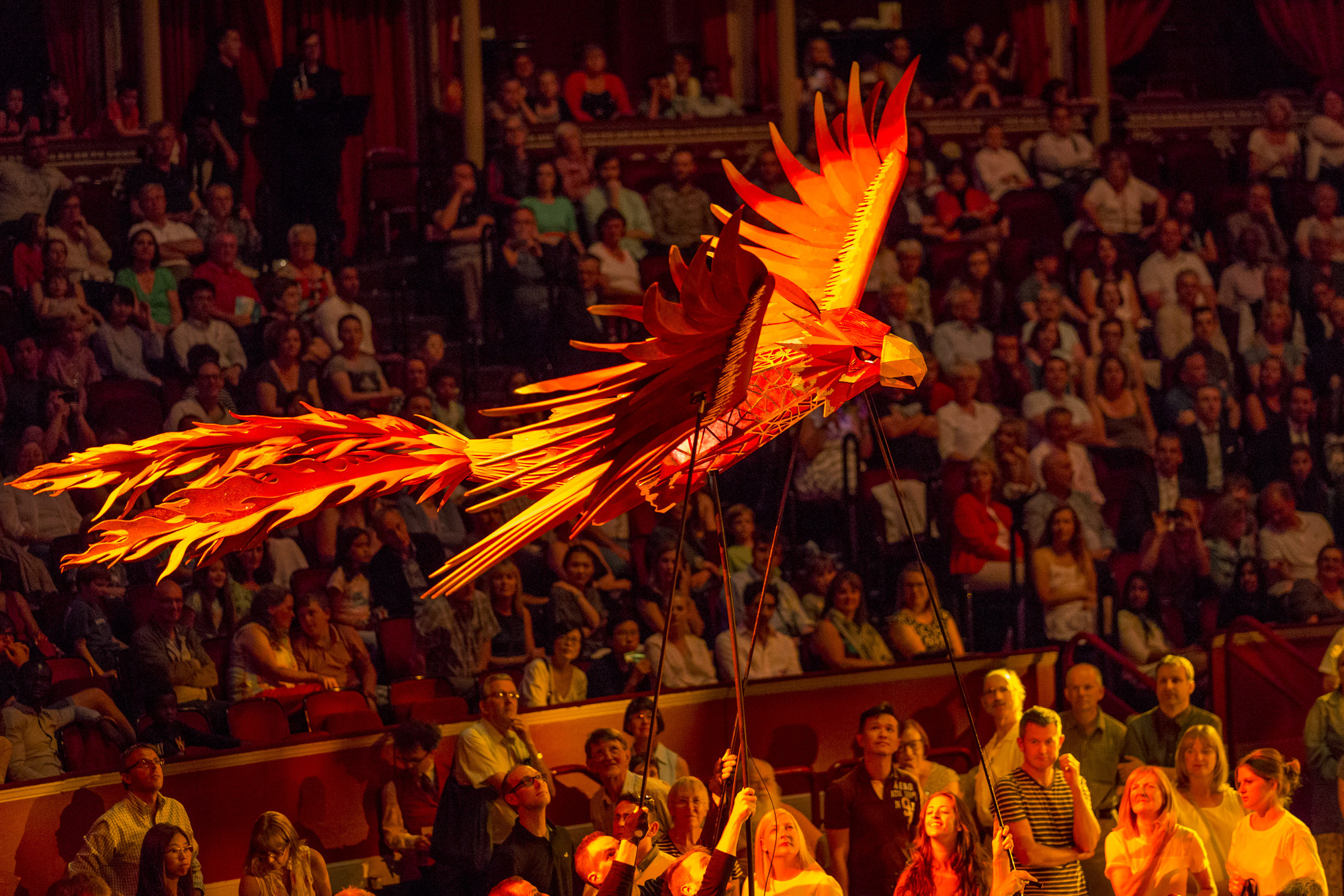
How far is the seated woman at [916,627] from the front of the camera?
29.1ft

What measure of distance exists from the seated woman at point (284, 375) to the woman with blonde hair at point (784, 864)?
4.03m

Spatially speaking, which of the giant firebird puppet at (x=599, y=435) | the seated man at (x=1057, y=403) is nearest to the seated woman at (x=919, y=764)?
the giant firebird puppet at (x=599, y=435)

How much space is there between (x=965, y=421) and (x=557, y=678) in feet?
10.5

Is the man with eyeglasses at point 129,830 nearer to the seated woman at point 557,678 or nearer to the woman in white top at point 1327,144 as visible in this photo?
the seated woman at point 557,678

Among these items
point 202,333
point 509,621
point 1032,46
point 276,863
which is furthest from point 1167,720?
point 1032,46

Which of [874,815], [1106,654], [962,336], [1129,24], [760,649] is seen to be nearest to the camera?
[874,815]

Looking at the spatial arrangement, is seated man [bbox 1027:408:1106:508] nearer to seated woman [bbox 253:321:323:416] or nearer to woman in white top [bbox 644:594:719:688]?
woman in white top [bbox 644:594:719:688]

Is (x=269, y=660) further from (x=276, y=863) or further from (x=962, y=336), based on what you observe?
(x=962, y=336)

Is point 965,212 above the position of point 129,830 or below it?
above

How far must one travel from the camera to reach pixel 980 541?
965 centimetres

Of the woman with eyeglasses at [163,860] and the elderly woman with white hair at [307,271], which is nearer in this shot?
the woman with eyeglasses at [163,860]

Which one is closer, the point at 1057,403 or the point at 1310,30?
the point at 1057,403

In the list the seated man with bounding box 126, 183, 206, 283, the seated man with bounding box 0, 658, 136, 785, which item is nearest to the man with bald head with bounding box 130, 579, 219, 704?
the seated man with bounding box 0, 658, 136, 785

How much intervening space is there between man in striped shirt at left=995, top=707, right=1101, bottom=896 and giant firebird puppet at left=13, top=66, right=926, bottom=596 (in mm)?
2358
